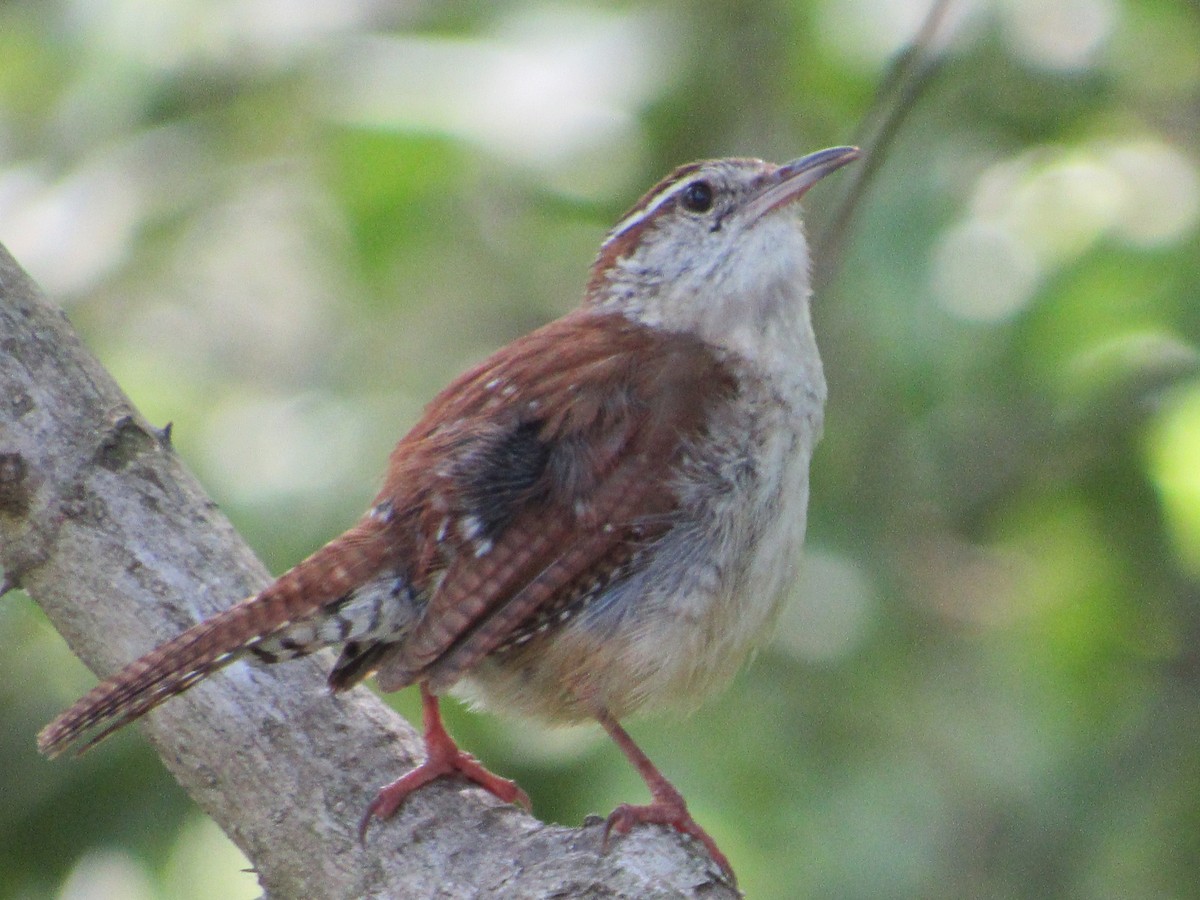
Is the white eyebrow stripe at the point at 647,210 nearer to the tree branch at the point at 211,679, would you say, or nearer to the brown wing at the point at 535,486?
the brown wing at the point at 535,486

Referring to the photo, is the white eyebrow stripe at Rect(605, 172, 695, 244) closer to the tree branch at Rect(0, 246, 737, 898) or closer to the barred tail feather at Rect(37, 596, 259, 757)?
the tree branch at Rect(0, 246, 737, 898)

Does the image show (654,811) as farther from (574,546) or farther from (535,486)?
(535,486)

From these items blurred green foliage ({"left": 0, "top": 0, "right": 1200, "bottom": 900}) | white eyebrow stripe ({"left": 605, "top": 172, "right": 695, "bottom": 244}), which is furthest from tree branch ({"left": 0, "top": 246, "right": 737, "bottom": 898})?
white eyebrow stripe ({"left": 605, "top": 172, "right": 695, "bottom": 244})

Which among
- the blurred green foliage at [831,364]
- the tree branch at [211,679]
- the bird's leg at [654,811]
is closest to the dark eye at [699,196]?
the blurred green foliage at [831,364]

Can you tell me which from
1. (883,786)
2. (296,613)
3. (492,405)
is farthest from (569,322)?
(883,786)

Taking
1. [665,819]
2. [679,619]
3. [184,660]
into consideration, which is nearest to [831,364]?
[679,619]

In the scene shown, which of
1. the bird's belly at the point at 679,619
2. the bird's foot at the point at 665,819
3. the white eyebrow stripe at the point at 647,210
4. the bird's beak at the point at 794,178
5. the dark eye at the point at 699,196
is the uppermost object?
the white eyebrow stripe at the point at 647,210

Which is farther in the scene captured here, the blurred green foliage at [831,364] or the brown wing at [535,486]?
the blurred green foliage at [831,364]

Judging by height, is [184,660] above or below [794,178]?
below
